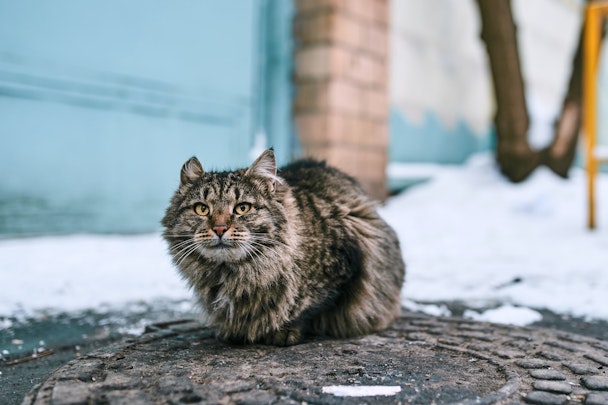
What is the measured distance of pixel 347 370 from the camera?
2.28m

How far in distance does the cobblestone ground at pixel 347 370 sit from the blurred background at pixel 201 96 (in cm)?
255

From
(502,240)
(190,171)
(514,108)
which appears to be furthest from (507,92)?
(190,171)

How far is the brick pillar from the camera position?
6500mm

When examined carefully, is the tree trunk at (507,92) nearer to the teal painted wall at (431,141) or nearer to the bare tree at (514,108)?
the bare tree at (514,108)

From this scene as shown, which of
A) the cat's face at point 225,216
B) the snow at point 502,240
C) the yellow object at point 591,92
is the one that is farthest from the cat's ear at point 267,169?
the yellow object at point 591,92

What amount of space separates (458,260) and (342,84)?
2434 mm

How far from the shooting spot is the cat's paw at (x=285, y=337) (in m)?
2.66

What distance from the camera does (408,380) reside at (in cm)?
A: 217

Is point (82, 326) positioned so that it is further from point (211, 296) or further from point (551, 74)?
point (551, 74)

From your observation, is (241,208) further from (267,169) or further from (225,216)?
(267,169)

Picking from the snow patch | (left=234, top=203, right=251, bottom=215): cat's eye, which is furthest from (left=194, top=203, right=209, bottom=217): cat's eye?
the snow patch

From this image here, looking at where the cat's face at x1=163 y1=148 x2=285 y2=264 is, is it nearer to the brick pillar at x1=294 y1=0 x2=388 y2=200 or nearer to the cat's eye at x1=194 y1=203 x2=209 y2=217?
the cat's eye at x1=194 y1=203 x2=209 y2=217

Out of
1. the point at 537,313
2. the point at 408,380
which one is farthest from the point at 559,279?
the point at 408,380

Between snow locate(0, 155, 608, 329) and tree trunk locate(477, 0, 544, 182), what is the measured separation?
26 cm
